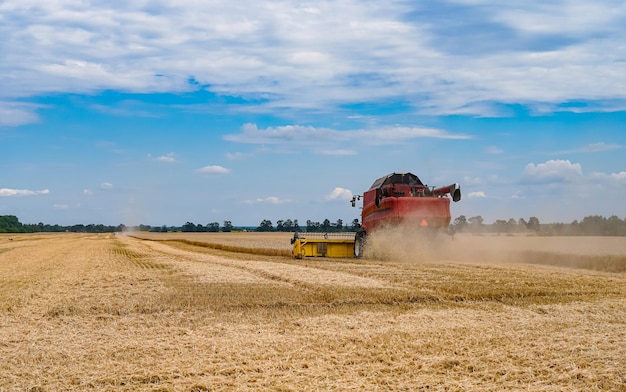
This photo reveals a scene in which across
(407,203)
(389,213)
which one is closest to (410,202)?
(407,203)

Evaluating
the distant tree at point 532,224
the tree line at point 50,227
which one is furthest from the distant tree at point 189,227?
the distant tree at point 532,224

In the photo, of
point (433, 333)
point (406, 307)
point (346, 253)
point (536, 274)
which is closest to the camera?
point (433, 333)

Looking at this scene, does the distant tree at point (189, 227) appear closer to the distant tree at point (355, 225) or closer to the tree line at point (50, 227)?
the tree line at point (50, 227)

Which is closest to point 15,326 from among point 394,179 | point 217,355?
point 217,355

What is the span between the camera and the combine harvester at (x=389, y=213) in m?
23.1

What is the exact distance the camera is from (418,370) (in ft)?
22.7

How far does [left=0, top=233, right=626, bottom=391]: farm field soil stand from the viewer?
6703 millimetres

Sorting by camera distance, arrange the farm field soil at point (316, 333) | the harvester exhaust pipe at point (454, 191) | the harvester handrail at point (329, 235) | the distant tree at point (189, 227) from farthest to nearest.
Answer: the distant tree at point (189, 227) → the harvester handrail at point (329, 235) → the harvester exhaust pipe at point (454, 191) → the farm field soil at point (316, 333)

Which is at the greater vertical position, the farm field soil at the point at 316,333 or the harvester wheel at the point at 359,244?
the harvester wheel at the point at 359,244

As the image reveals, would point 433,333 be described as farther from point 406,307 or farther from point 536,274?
point 536,274

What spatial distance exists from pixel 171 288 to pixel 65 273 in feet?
21.3

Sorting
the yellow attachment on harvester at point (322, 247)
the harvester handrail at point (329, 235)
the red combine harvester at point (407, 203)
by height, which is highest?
the red combine harvester at point (407, 203)

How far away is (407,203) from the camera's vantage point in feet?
75.9

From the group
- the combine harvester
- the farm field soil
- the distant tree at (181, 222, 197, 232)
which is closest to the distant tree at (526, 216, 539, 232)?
the combine harvester
